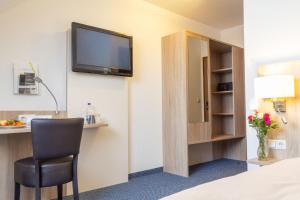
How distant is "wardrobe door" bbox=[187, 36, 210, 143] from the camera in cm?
372

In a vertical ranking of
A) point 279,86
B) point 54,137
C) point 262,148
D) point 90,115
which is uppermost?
point 279,86

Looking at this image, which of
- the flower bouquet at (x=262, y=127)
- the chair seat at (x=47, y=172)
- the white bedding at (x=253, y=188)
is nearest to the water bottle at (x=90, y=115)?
the chair seat at (x=47, y=172)

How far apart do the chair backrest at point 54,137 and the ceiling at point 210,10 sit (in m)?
2.47

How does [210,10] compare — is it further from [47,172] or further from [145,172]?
[47,172]

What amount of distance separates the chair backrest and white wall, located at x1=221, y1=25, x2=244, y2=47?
3823 millimetres

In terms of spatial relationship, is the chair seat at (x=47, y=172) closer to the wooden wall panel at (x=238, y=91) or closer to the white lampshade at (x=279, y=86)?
the white lampshade at (x=279, y=86)

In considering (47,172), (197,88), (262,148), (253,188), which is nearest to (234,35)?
(197,88)

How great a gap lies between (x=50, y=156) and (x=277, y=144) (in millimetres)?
2150

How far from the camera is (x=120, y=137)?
132 inches

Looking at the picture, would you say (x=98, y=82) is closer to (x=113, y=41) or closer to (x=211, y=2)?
(x=113, y=41)

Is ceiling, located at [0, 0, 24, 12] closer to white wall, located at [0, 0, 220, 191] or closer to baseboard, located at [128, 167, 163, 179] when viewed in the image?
white wall, located at [0, 0, 220, 191]

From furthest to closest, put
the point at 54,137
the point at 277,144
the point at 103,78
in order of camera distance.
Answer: the point at 103,78 < the point at 277,144 < the point at 54,137

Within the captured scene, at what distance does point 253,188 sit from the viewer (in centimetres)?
102

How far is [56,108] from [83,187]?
0.98 meters
